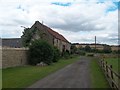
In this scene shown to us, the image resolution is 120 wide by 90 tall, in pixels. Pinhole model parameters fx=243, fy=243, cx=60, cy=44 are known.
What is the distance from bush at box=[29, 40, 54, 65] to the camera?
3469cm

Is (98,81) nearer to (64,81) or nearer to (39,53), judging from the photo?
(64,81)

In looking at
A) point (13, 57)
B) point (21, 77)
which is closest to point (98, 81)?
point (21, 77)

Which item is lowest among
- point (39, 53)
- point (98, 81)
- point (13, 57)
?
point (98, 81)

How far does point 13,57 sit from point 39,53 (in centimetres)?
622

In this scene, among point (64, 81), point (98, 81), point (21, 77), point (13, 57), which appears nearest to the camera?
point (64, 81)

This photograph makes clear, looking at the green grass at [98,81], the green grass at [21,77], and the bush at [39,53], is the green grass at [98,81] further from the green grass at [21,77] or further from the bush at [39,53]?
the bush at [39,53]

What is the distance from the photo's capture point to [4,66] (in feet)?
86.6

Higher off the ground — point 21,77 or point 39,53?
point 39,53

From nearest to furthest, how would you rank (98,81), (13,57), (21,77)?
1. (98,81)
2. (21,77)
3. (13,57)

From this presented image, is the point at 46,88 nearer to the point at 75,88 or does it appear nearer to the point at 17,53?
the point at 75,88

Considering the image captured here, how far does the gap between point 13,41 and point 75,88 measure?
6308cm

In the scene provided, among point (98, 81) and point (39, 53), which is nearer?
point (98, 81)

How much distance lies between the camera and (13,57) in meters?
29.1

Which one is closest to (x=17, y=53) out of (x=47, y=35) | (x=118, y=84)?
(x=118, y=84)
